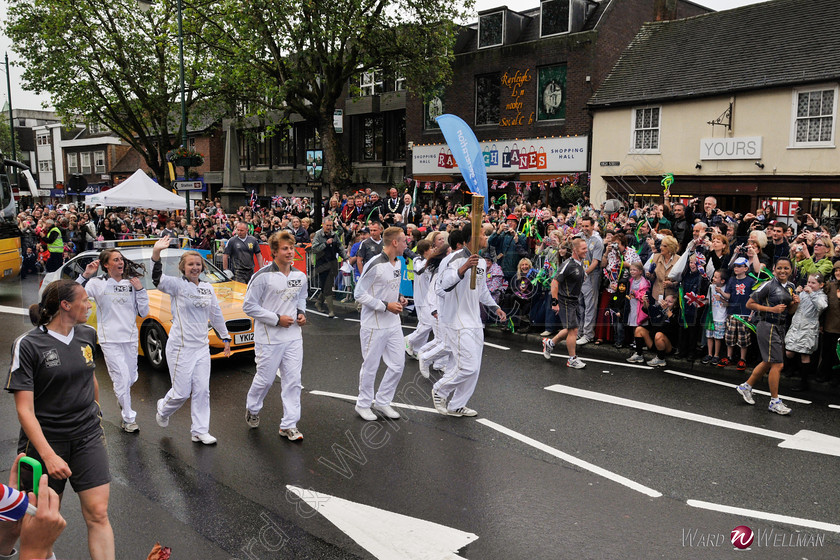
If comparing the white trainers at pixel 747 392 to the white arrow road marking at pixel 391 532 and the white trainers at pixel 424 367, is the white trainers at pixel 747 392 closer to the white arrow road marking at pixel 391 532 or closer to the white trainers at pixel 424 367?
the white trainers at pixel 424 367

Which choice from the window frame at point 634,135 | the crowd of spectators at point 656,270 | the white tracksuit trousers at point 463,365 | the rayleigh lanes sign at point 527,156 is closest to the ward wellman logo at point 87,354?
the white tracksuit trousers at point 463,365

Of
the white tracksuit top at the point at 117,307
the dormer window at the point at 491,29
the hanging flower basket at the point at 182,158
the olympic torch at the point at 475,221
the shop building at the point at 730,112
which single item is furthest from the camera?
the dormer window at the point at 491,29

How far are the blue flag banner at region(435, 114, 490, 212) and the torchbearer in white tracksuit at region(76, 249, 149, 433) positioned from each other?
11.7ft

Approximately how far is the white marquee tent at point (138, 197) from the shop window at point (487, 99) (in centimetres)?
1275

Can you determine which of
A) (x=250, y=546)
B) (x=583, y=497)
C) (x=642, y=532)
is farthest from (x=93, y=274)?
(x=642, y=532)

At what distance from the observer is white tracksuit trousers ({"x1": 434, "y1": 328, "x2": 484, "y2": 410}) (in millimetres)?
7000

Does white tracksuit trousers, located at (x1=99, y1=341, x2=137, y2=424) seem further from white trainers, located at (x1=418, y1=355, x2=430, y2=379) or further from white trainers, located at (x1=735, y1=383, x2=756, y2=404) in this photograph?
white trainers, located at (x1=735, y1=383, x2=756, y2=404)

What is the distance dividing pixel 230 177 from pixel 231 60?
184 inches

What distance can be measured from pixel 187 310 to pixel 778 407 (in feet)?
20.8

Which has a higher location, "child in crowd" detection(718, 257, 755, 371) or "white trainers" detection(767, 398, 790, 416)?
"child in crowd" detection(718, 257, 755, 371)

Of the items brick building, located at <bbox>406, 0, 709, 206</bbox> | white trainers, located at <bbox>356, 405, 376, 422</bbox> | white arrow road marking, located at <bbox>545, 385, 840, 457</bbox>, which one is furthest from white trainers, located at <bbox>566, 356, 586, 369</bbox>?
brick building, located at <bbox>406, 0, 709, 206</bbox>

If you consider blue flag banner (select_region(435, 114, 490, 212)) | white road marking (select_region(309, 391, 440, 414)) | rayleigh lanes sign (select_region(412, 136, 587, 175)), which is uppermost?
rayleigh lanes sign (select_region(412, 136, 587, 175))

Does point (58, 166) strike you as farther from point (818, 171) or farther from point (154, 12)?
point (818, 171)

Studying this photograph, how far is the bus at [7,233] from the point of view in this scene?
48.0 ft
